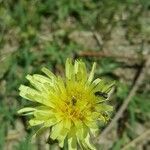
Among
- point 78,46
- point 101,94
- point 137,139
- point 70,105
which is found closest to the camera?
point 101,94

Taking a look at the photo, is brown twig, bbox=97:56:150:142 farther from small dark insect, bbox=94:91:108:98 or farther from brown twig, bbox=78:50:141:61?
small dark insect, bbox=94:91:108:98

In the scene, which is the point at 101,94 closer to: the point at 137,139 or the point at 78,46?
the point at 137,139

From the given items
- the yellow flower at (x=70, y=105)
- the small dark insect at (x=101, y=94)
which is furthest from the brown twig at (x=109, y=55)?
the small dark insect at (x=101, y=94)

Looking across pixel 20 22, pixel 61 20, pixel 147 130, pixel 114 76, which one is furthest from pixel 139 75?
pixel 20 22

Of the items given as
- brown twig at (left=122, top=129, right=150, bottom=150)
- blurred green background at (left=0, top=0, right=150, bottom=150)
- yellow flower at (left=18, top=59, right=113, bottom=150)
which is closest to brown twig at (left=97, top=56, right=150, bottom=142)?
blurred green background at (left=0, top=0, right=150, bottom=150)

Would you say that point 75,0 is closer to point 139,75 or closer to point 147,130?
point 139,75

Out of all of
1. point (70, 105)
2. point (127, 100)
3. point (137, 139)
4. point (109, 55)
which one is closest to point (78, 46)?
point (109, 55)
